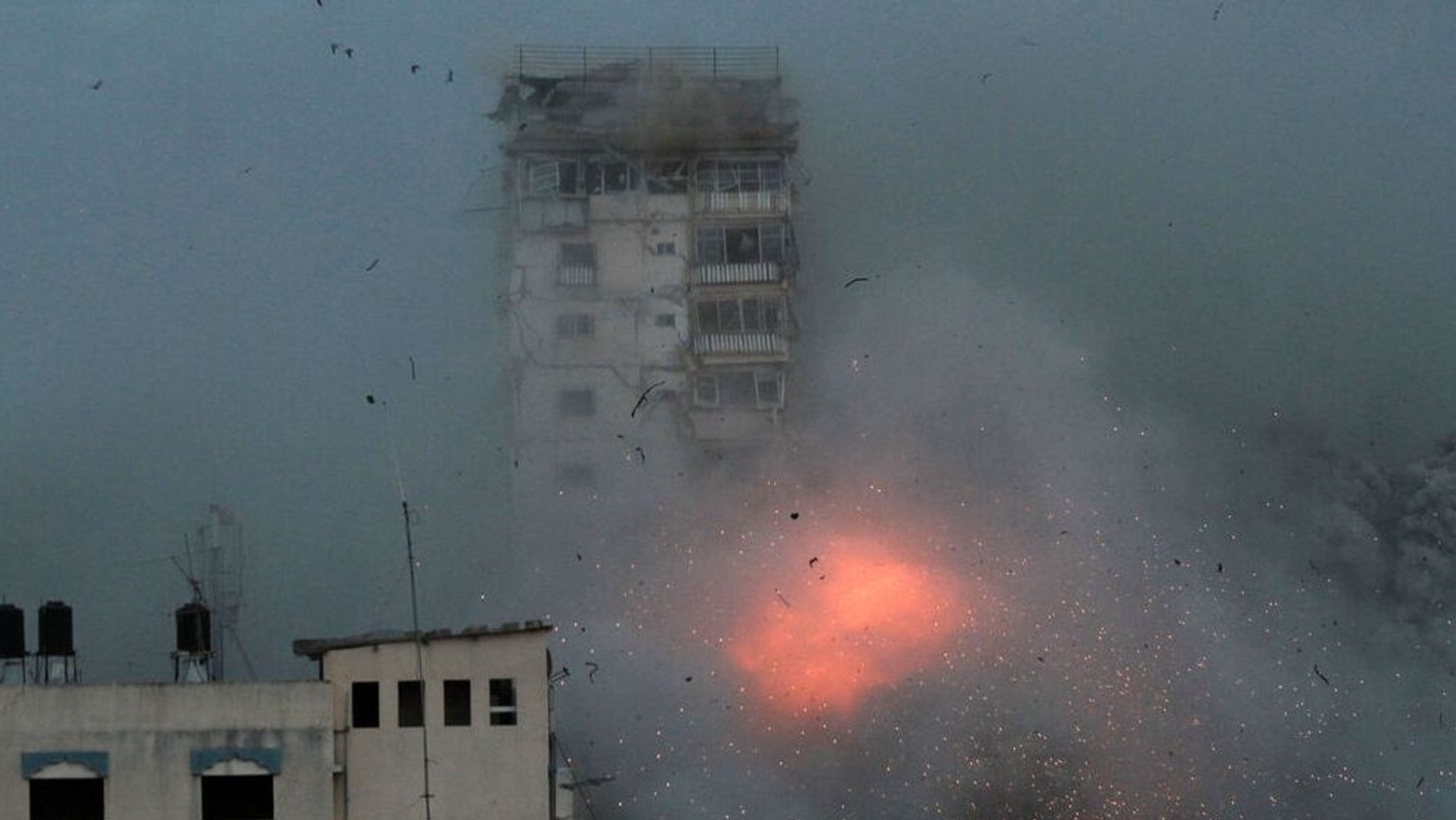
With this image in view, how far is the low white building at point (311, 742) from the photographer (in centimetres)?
4394

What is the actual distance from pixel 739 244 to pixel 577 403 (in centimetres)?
696

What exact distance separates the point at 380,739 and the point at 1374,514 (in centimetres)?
3761

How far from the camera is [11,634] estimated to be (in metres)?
46.2

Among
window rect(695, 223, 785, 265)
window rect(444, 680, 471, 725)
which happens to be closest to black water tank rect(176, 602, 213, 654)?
window rect(444, 680, 471, 725)

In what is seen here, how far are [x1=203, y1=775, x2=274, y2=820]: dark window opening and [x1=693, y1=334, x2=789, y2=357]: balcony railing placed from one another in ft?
101

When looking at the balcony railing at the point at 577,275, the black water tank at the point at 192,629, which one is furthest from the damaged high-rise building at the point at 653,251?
the black water tank at the point at 192,629

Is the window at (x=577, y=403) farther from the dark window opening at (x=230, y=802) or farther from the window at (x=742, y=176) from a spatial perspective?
the dark window opening at (x=230, y=802)

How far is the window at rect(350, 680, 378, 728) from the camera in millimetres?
44906

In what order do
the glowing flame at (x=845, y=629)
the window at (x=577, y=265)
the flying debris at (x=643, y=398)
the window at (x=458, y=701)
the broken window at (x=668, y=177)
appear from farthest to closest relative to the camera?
the broken window at (x=668, y=177)
the window at (x=577, y=265)
the flying debris at (x=643, y=398)
the glowing flame at (x=845, y=629)
the window at (x=458, y=701)

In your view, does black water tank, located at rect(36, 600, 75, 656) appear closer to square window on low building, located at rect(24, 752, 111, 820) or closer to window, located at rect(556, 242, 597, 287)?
square window on low building, located at rect(24, 752, 111, 820)

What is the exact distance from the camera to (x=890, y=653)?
60594mm

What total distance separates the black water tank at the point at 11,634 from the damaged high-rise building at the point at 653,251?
2594 centimetres

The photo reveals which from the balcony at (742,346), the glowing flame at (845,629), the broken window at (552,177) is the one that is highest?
the broken window at (552,177)

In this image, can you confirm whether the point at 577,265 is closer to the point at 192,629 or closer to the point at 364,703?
the point at 192,629
